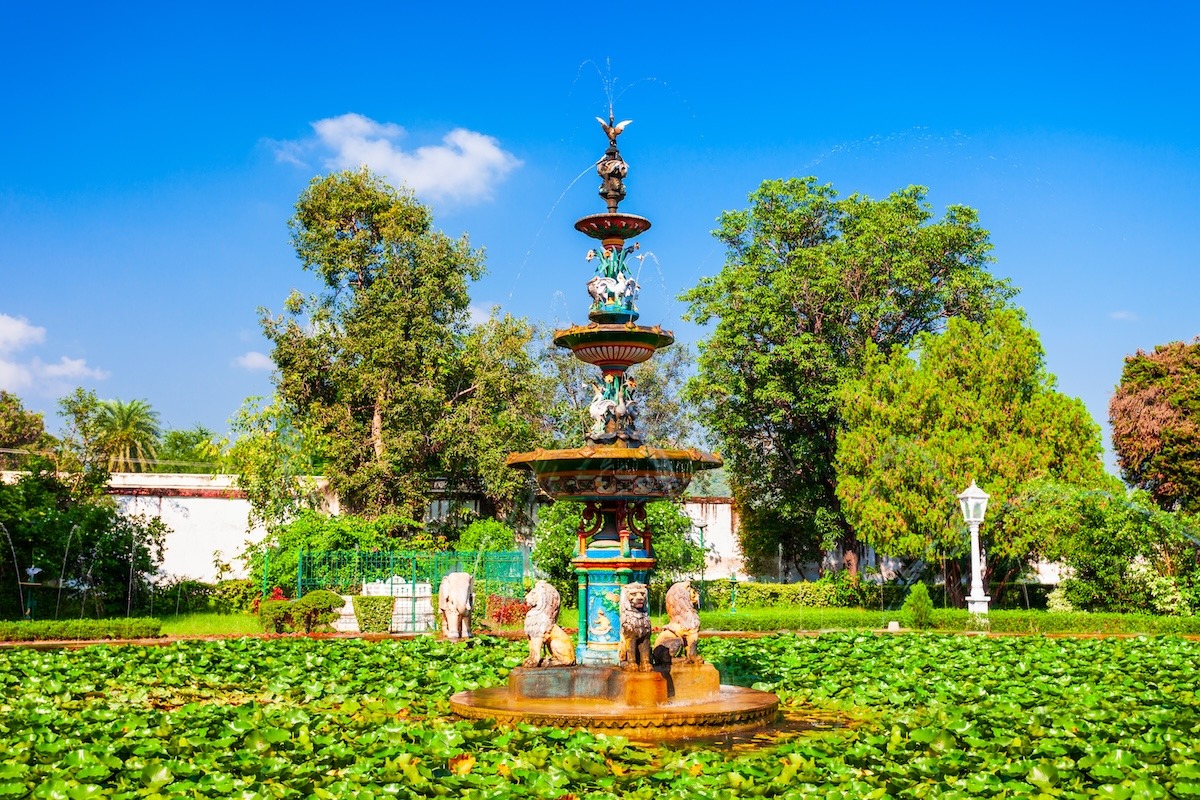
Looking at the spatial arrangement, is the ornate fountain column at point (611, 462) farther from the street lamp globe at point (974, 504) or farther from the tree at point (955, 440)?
the tree at point (955, 440)

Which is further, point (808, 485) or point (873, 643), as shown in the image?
point (808, 485)

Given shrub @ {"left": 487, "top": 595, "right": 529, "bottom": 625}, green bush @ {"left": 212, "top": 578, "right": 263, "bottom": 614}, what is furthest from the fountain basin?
green bush @ {"left": 212, "top": 578, "right": 263, "bottom": 614}

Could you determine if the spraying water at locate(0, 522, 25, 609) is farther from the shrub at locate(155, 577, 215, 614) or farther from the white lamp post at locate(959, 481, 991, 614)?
the white lamp post at locate(959, 481, 991, 614)

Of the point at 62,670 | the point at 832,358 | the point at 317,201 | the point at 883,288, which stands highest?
the point at 317,201

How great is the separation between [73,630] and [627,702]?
460 inches

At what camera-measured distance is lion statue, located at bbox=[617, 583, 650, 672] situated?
9.84 metres

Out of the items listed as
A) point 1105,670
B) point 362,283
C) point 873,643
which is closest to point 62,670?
point 873,643

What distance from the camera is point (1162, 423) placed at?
30688mm

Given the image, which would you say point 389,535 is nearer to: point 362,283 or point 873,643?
point 362,283

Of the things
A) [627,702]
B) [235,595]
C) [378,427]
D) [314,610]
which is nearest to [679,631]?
[627,702]

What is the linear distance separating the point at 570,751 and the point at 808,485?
2554 cm

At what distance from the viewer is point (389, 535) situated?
29562 mm

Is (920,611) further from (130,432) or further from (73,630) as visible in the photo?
(130,432)

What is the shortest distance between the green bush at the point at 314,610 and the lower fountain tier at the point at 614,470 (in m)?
9.49
